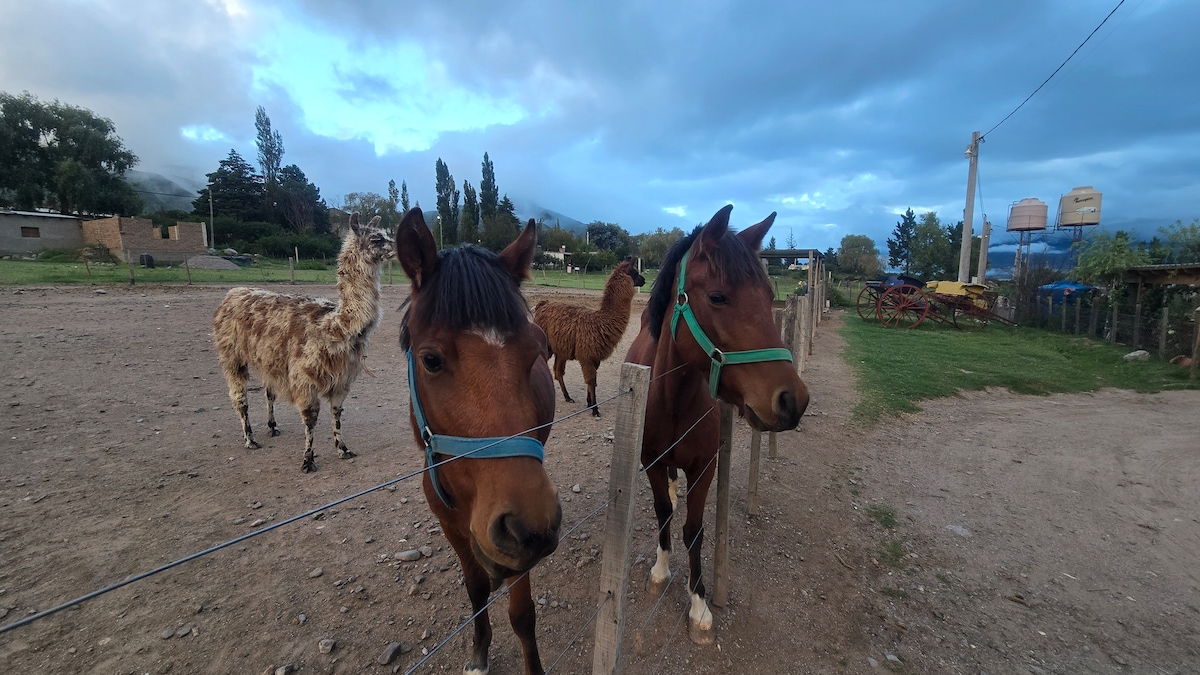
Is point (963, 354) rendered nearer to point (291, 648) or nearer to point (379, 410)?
point (379, 410)

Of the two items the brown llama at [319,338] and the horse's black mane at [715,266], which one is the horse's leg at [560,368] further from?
the horse's black mane at [715,266]

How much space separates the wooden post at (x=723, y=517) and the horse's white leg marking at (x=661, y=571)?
351mm

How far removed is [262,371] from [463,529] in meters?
4.64

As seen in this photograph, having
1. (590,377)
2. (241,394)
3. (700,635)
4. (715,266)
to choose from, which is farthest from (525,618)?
(241,394)

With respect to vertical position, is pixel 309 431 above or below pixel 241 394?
below

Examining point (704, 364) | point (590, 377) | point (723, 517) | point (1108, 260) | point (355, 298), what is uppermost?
point (1108, 260)

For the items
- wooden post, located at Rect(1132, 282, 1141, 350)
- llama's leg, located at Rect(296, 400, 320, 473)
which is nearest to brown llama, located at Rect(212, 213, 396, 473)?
llama's leg, located at Rect(296, 400, 320, 473)

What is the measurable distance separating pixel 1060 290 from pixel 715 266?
23.3m

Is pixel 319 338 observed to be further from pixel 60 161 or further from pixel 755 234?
pixel 60 161

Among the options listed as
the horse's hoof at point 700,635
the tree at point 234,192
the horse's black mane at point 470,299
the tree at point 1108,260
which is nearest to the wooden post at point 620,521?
the horse's black mane at point 470,299

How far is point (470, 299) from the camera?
1.78m

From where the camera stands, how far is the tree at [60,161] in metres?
36.5

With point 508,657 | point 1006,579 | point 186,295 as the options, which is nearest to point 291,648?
point 508,657

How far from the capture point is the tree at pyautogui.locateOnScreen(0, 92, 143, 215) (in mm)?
36500
